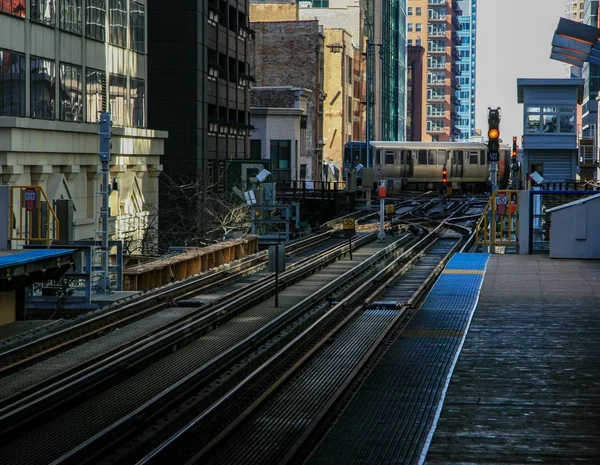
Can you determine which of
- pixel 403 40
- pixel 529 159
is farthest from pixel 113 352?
pixel 403 40

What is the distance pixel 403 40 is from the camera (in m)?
169

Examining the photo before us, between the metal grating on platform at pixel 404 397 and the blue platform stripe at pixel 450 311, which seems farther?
the blue platform stripe at pixel 450 311

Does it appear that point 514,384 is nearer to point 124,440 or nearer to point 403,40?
point 124,440

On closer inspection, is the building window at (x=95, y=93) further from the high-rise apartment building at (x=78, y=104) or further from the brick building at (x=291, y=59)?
the brick building at (x=291, y=59)

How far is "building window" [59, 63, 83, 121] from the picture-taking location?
4444cm

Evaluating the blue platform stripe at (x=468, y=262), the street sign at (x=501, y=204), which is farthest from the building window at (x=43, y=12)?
the street sign at (x=501, y=204)

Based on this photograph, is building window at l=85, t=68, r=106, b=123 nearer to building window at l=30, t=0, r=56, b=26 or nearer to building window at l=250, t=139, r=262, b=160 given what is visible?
building window at l=30, t=0, r=56, b=26

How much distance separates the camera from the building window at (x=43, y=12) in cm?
4169

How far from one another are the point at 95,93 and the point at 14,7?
→ 8549mm

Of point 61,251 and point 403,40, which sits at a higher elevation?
point 403,40

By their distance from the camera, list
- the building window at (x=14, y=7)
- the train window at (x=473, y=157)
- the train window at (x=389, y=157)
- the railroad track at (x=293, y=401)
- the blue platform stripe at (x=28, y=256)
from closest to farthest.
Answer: the railroad track at (x=293, y=401)
the blue platform stripe at (x=28, y=256)
the building window at (x=14, y=7)
the train window at (x=473, y=157)
the train window at (x=389, y=157)

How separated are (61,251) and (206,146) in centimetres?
3807

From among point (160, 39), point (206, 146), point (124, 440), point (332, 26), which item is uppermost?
point (332, 26)

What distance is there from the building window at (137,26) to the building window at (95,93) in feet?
15.5
